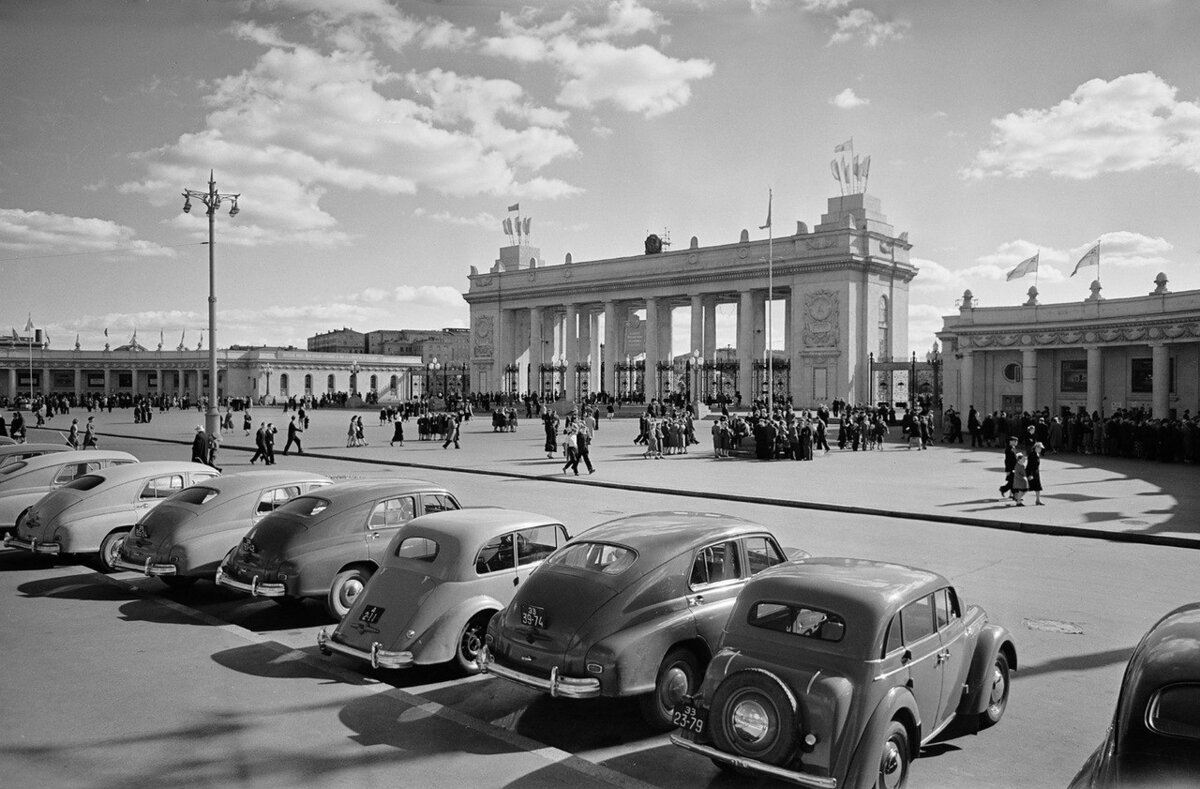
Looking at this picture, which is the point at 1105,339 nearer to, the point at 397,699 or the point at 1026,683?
the point at 1026,683

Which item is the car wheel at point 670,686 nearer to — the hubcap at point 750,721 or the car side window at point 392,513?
the hubcap at point 750,721

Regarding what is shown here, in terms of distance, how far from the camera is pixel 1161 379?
125 ft

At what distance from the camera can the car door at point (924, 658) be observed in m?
5.90

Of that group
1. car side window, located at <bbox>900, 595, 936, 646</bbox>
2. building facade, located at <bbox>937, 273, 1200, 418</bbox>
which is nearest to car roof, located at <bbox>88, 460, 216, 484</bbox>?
car side window, located at <bbox>900, 595, 936, 646</bbox>

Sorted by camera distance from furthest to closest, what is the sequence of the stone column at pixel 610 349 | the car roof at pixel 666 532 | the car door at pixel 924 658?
1. the stone column at pixel 610 349
2. the car roof at pixel 666 532
3. the car door at pixel 924 658

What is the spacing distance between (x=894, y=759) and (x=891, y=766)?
0.16ft

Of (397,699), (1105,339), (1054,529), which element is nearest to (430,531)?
(397,699)

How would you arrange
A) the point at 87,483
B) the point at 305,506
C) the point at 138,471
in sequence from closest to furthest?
1. the point at 305,506
2. the point at 87,483
3. the point at 138,471

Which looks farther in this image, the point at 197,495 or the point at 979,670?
the point at 197,495

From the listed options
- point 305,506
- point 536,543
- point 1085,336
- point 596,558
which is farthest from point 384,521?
point 1085,336

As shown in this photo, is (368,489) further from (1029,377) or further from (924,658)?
(1029,377)

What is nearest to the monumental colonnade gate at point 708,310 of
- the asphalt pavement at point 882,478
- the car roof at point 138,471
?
the asphalt pavement at point 882,478

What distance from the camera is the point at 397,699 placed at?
764 centimetres

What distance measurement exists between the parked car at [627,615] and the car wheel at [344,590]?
306cm
